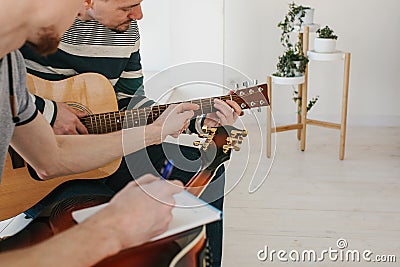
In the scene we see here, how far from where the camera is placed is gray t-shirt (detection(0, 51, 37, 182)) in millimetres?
946

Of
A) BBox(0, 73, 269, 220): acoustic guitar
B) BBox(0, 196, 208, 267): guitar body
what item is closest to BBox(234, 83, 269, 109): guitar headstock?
BBox(0, 73, 269, 220): acoustic guitar

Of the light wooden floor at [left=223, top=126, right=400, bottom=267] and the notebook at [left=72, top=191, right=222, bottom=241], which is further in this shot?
the light wooden floor at [left=223, top=126, right=400, bottom=267]

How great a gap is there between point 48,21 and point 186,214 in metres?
0.35

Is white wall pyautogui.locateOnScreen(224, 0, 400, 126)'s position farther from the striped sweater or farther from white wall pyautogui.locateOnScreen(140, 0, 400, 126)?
the striped sweater

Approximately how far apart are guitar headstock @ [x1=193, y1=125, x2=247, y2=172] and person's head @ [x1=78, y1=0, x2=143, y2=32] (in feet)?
1.48

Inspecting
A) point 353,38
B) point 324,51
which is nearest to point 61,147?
point 324,51

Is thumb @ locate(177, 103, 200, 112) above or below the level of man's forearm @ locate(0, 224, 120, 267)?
above

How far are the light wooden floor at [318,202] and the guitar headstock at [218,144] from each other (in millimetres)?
250

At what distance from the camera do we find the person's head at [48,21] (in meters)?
0.79

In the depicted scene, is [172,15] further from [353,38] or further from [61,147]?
[61,147]

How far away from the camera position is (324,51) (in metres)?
2.81

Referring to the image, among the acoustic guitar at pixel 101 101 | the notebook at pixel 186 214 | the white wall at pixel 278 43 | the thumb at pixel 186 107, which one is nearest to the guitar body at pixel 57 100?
the acoustic guitar at pixel 101 101

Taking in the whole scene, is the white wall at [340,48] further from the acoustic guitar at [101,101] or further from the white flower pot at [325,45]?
the acoustic guitar at [101,101]

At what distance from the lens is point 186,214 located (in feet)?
2.72
